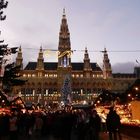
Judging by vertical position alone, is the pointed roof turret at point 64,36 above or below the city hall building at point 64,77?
above

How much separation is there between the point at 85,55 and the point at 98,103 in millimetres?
101505

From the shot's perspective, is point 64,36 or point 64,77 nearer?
point 64,77

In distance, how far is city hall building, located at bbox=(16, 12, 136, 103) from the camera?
124188mm

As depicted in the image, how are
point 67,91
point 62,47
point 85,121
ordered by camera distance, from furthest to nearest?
1. point 62,47
2. point 67,91
3. point 85,121

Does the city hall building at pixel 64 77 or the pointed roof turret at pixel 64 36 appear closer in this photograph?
the pointed roof turret at pixel 64 36

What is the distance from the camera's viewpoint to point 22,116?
2139 cm

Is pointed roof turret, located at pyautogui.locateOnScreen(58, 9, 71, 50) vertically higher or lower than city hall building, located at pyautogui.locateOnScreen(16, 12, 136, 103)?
higher

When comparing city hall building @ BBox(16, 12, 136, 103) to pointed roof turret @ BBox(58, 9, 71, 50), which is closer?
pointed roof turret @ BBox(58, 9, 71, 50)

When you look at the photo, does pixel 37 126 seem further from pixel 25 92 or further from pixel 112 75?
pixel 112 75

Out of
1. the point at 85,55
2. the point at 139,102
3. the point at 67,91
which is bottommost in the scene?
the point at 139,102

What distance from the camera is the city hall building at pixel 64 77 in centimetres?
12419

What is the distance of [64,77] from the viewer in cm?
12225

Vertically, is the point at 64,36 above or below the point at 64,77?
above

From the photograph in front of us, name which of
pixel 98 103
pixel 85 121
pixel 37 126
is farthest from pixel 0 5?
pixel 85 121
